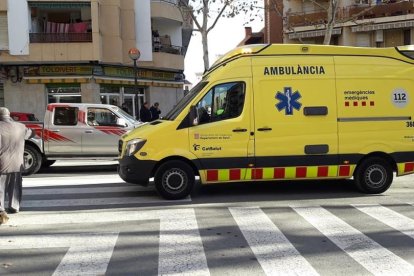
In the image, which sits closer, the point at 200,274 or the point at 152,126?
the point at 200,274

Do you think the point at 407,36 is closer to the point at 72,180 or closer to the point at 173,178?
the point at 72,180

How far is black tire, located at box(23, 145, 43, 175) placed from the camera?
12422 millimetres

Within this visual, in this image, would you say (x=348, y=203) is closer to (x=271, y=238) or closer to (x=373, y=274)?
(x=271, y=238)

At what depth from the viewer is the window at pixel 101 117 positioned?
1281 centimetres

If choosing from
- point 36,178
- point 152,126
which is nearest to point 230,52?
point 152,126

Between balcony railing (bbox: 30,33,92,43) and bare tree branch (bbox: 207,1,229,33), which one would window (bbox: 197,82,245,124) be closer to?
bare tree branch (bbox: 207,1,229,33)

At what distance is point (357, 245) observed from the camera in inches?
230

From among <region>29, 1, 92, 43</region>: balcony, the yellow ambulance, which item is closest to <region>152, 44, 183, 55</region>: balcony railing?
<region>29, 1, 92, 43</region>: balcony

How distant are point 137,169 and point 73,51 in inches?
778

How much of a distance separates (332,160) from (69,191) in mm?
5052

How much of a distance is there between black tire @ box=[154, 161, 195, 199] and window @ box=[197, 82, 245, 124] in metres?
0.97

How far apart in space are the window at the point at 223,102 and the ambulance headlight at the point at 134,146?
1.15 meters

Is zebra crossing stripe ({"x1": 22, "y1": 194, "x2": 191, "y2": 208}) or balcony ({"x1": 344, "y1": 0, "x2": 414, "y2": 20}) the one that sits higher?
balcony ({"x1": 344, "y1": 0, "x2": 414, "y2": 20})

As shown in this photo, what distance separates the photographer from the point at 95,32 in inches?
1055
